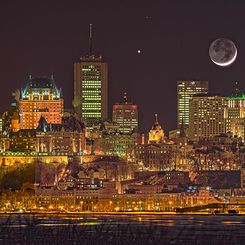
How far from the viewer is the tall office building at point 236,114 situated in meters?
184

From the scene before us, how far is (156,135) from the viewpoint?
574 feet

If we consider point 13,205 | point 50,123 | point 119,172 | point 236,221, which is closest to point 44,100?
point 50,123

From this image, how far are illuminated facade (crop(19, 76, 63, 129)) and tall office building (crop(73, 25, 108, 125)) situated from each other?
10.8 m

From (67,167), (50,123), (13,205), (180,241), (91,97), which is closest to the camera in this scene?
(180,241)

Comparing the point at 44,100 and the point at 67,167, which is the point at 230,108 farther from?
the point at 67,167

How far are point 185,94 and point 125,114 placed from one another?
37.1 ft

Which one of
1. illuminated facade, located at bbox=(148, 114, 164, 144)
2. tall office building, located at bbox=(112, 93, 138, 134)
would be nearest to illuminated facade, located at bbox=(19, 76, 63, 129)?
illuminated facade, located at bbox=(148, 114, 164, 144)

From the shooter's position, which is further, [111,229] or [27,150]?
[27,150]

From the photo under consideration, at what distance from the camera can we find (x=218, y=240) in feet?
328

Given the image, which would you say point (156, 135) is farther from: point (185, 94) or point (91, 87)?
point (185, 94)

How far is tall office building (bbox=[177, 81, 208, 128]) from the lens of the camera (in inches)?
7402

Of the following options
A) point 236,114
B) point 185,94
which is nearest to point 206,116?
point 236,114

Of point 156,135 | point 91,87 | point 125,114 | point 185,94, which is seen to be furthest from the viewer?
point 185,94

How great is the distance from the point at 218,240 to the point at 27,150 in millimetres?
59872
